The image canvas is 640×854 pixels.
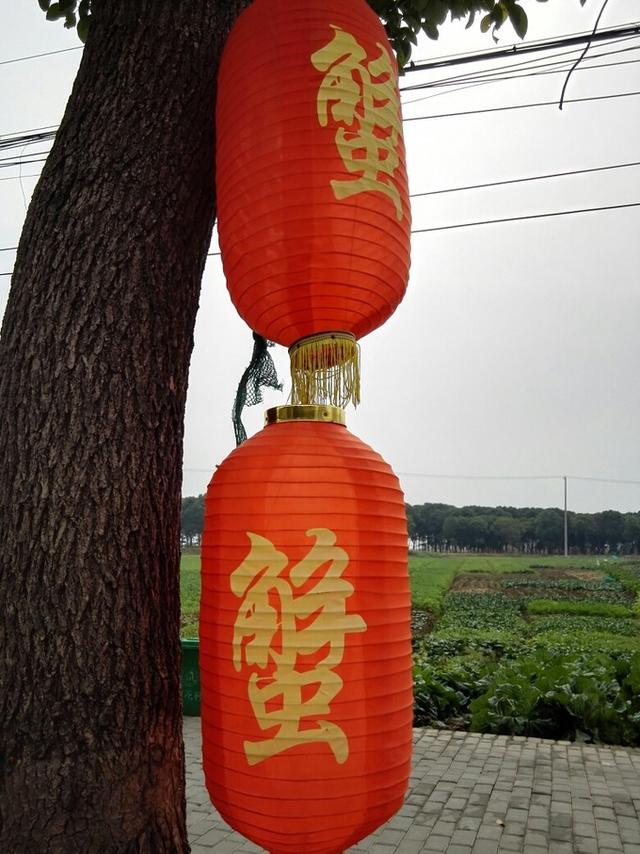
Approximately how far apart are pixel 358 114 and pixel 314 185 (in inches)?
9.7

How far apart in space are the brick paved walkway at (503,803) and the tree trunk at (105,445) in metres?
2.12

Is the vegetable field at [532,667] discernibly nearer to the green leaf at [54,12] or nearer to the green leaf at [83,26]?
the green leaf at [83,26]

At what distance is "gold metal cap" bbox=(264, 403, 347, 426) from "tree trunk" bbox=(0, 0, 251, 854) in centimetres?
36

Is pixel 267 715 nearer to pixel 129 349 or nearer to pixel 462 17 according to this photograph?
pixel 129 349

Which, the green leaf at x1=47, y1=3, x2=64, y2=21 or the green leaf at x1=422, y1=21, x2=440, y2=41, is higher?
the green leaf at x1=47, y1=3, x2=64, y2=21

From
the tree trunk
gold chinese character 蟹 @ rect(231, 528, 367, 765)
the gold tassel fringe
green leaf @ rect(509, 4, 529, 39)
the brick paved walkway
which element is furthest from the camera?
the brick paved walkway

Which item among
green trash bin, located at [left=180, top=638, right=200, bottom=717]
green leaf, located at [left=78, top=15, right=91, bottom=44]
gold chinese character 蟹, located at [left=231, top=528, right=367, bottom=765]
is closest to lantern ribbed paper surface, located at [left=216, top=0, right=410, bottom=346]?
gold chinese character 蟹, located at [left=231, top=528, right=367, bottom=765]

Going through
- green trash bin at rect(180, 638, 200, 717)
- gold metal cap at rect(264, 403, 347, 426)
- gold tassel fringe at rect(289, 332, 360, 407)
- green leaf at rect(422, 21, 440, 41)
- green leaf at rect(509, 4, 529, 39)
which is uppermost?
green leaf at rect(422, 21, 440, 41)

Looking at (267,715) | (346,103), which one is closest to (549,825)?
(267,715)

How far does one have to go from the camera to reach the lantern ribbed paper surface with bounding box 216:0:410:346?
5.70 feet

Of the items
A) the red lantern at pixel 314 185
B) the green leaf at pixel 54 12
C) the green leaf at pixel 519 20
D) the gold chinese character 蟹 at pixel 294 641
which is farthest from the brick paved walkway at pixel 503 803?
the green leaf at pixel 54 12

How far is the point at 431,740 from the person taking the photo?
5.51 m

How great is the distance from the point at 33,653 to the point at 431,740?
4543 mm

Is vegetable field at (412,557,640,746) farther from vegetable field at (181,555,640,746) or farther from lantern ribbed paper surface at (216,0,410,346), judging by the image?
lantern ribbed paper surface at (216,0,410,346)
